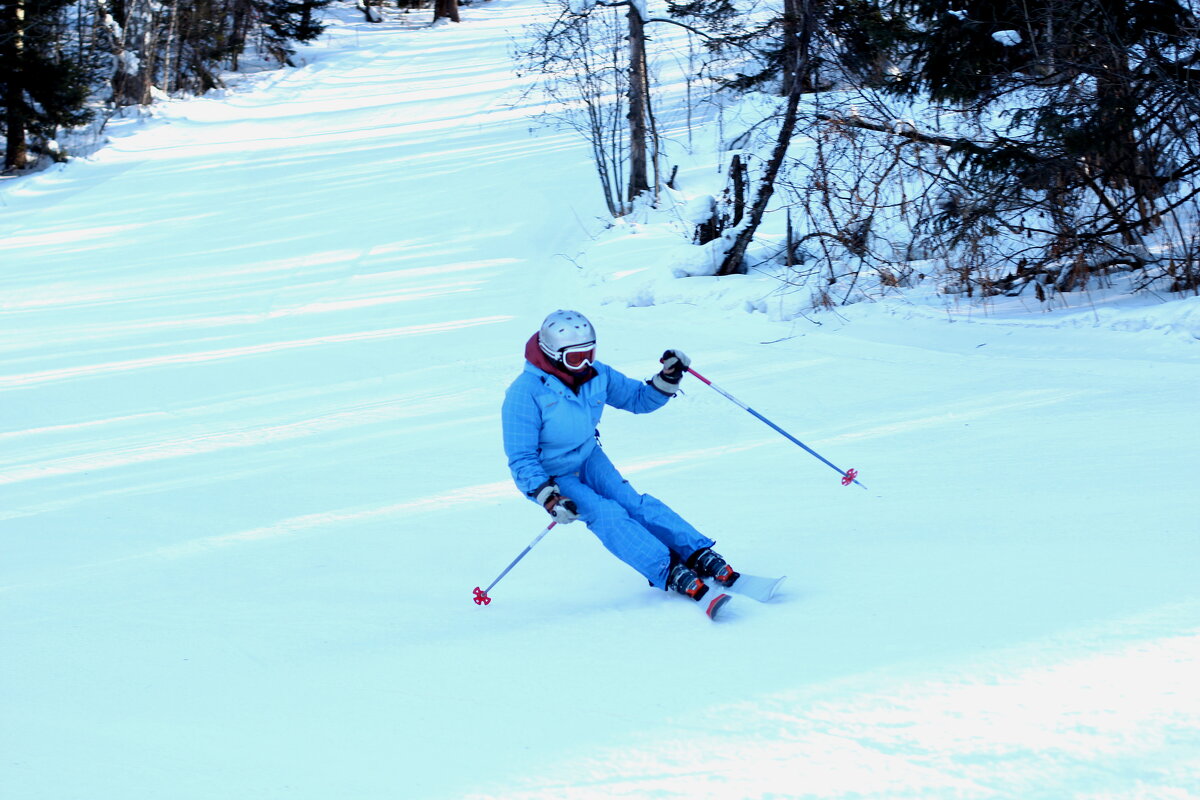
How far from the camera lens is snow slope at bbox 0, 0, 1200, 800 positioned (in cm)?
321

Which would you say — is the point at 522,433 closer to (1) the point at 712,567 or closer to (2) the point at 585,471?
(2) the point at 585,471

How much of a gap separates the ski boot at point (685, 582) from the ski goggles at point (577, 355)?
1030 millimetres

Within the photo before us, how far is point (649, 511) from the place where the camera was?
464 cm

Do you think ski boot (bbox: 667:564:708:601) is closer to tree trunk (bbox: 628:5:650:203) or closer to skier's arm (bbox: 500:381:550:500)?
skier's arm (bbox: 500:381:550:500)

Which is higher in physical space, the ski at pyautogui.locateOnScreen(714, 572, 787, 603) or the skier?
the skier

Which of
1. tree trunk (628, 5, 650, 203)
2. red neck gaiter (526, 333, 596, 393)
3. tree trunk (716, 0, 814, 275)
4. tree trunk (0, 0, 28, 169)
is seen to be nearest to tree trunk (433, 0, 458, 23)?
tree trunk (0, 0, 28, 169)

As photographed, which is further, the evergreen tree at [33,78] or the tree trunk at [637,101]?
the evergreen tree at [33,78]

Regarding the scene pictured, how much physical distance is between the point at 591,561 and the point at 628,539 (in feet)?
2.72

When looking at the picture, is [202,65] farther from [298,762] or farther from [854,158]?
[298,762]

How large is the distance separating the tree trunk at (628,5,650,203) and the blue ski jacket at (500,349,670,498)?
1114 centimetres

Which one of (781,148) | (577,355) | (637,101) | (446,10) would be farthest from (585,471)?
(446,10)

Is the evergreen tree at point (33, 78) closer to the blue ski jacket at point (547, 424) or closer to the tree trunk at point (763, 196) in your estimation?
the tree trunk at point (763, 196)

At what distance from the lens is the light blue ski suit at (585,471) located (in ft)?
14.7

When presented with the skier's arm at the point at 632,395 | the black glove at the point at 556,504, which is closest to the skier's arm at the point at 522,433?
the black glove at the point at 556,504
